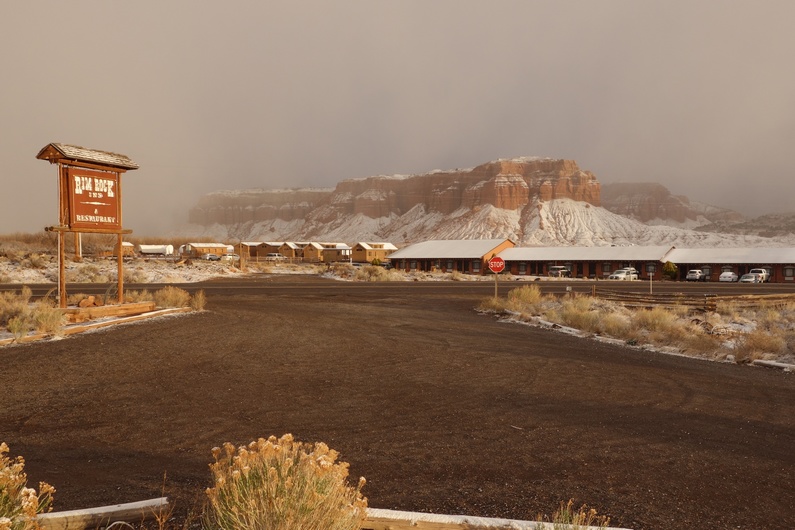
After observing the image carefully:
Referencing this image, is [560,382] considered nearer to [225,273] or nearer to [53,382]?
[53,382]

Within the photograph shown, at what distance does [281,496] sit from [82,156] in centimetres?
1797

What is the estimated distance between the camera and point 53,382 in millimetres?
9766

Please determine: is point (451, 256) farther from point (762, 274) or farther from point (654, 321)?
point (654, 321)

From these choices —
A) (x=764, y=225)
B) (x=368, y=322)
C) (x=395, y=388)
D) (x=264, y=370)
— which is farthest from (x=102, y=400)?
(x=764, y=225)

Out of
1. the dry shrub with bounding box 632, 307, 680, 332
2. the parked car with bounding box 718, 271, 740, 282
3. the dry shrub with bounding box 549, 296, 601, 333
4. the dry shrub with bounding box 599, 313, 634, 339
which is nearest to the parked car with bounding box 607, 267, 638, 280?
the parked car with bounding box 718, 271, 740, 282

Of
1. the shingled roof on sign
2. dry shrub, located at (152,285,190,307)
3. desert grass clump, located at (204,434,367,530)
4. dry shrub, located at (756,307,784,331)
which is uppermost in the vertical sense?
the shingled roof on sign

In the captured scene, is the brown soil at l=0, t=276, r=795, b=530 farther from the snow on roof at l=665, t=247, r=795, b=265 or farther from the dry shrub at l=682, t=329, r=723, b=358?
the snow on roof at l=665, t=247, r=795, b=265

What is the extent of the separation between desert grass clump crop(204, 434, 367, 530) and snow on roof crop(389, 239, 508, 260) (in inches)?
2820

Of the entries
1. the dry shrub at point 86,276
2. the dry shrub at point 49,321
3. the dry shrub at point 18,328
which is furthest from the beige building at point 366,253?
the dry shrub at point 18,328

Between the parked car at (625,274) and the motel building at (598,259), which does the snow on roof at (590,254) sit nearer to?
the motel building at (598,259)

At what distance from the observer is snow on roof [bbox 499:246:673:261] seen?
6875 cm

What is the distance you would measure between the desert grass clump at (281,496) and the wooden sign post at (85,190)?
51.5 ft

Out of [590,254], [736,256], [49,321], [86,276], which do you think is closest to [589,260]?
[590,254]

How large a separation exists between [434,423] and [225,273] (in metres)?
58.9
